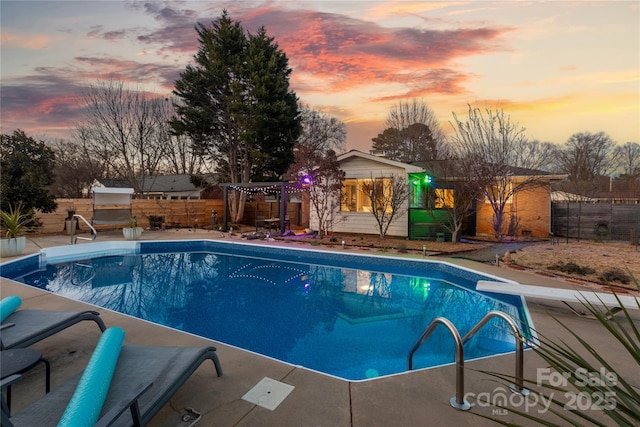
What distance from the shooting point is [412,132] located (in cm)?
2858

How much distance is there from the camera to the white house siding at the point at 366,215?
1320 cm

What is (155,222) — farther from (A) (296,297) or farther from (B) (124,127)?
(A) (296,297)

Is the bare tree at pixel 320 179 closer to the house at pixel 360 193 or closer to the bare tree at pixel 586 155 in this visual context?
the house at pixel 360 193

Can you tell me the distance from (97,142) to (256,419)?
23.8 metres

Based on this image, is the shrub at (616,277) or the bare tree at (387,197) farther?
the bare tree at (387,197)

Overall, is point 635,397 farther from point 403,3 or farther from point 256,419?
point 403,3

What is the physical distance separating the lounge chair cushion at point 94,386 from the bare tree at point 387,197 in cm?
1083

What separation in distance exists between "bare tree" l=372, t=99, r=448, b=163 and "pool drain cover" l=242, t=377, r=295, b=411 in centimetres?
2656

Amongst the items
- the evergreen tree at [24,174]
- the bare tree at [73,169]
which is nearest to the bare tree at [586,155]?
the evergreen tree at [24,174]

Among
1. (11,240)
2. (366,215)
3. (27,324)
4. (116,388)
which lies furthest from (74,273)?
(366,215)

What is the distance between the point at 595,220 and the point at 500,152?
4675 mm

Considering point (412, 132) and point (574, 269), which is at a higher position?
point (412, 132)

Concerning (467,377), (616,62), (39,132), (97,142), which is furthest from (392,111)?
(467,377)

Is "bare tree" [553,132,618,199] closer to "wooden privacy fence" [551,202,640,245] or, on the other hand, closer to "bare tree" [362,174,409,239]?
"wooden privacy fence" [551,202,640,245]
